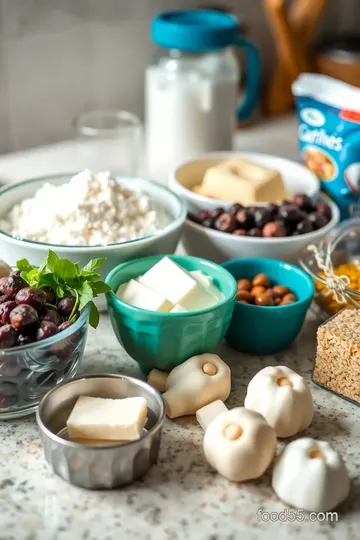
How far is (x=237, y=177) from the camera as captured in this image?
1239mm

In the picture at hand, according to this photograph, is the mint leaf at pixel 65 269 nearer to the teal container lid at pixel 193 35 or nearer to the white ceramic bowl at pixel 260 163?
the white ceramic bowl at pixel 260 163

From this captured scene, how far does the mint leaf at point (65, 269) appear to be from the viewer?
34.4 inches

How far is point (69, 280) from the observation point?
0.88 m

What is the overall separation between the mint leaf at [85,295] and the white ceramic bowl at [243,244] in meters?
0.31

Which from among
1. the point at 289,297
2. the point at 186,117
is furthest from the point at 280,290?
the point at 186,117

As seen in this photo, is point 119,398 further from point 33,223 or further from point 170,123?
point 170,123

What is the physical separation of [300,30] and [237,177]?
702 mm

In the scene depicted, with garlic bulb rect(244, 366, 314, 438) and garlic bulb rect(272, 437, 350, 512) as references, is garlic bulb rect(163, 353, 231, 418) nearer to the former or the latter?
garlic bulb rect(244, 366, 314, 438)

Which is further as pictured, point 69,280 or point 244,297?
point 244,297

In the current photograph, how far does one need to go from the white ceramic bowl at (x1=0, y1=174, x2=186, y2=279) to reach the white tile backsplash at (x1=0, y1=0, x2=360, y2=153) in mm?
461

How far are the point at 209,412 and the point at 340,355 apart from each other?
174mm

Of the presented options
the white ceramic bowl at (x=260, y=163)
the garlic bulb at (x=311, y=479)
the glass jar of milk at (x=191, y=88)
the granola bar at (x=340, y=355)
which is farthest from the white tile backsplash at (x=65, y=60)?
the garlic bulb at (x=311, y=479)

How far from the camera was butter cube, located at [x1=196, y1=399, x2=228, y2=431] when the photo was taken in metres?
0.85

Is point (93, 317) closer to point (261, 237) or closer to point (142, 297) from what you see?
point (142, 297)
